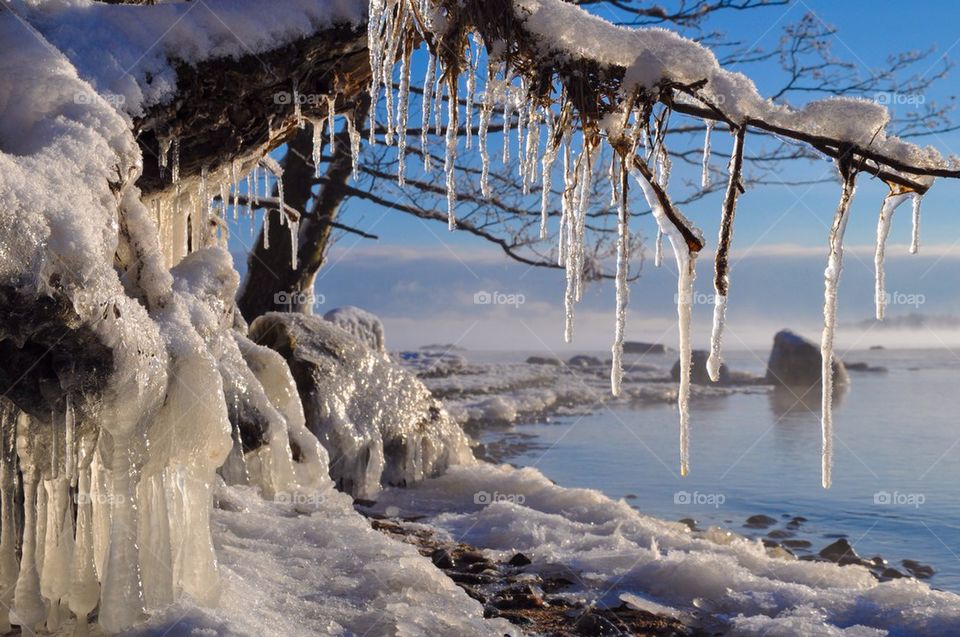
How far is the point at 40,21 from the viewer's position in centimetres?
324

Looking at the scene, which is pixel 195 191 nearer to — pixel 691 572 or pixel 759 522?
pixel 691 572

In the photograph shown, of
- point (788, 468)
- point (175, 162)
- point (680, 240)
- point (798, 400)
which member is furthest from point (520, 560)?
point (798, 400)

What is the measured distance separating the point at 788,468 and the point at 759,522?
9.68ft

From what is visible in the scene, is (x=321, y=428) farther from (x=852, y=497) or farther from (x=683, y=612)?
(x=852, y=497)

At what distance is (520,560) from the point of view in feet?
15.6

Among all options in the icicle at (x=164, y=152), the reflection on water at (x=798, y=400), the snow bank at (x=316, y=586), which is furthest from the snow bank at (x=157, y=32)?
the reflection on water at (x=798, y=400)

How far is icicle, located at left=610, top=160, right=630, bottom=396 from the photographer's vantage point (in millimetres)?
3160

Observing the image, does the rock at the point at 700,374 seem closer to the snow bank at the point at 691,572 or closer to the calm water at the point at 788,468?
the calm water at the point at 788,468

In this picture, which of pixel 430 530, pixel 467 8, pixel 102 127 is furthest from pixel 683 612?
pixel 102 127

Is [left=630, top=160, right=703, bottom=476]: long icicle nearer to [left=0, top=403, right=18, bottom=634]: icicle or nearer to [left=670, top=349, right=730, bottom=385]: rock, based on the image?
[left=0, top=403, right=18, bottom=634]: icicle

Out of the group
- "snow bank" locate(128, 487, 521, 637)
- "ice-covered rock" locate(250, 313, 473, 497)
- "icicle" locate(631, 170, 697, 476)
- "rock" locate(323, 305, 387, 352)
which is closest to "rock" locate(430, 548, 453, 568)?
"snow bank" locate(128, 487, 521, 637)

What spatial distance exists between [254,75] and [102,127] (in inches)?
29.7

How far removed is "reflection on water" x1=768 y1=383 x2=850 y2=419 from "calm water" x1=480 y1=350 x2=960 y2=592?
11cm

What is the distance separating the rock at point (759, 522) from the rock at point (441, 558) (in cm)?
339
